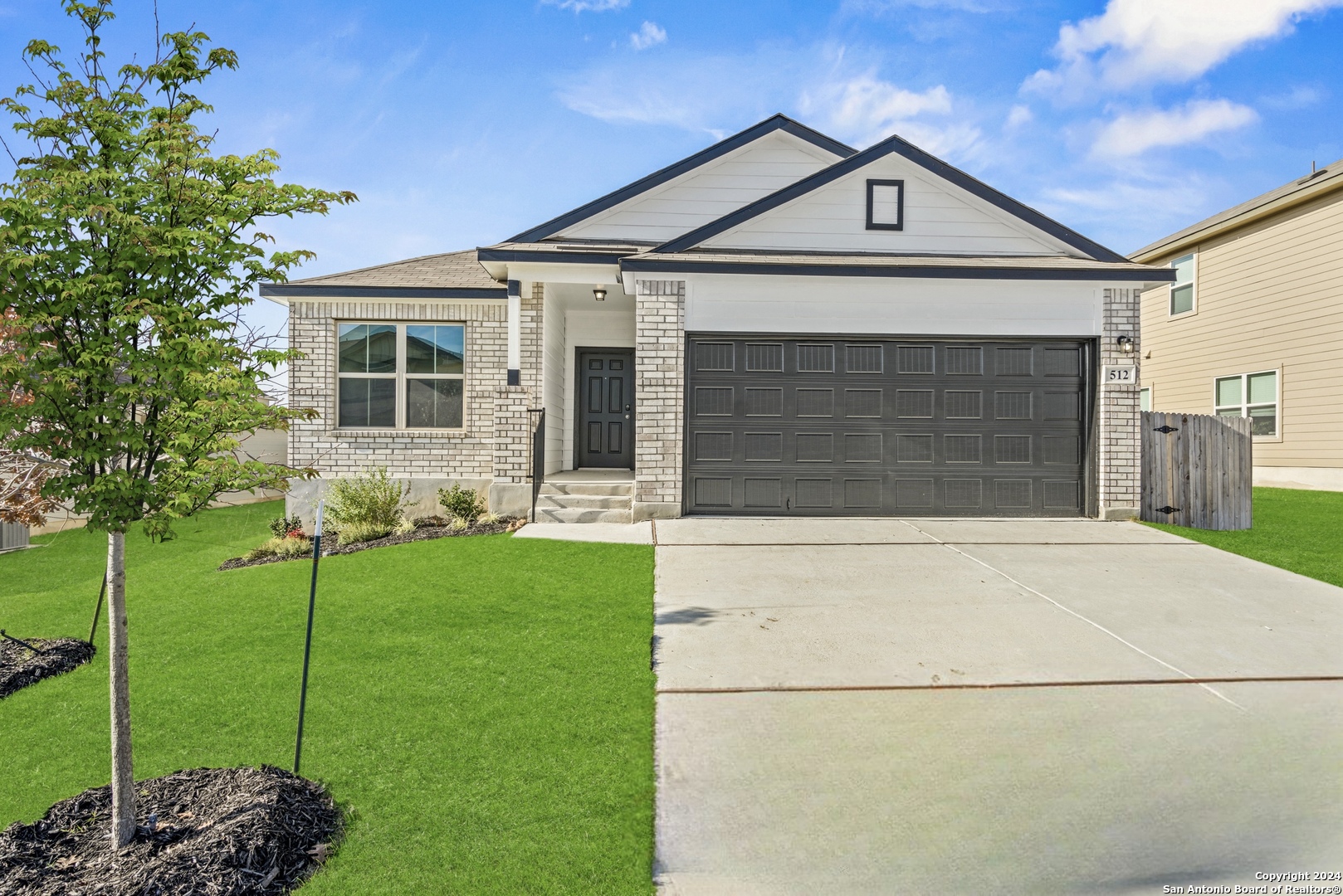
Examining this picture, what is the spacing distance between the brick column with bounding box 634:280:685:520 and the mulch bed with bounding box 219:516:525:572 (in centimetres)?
189

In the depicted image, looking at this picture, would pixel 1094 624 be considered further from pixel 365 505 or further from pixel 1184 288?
pixel 1184 288

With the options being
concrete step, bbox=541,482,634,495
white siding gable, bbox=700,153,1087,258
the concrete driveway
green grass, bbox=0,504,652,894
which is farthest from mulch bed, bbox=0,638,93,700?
white siding gable, bbox=700,153,1087,258

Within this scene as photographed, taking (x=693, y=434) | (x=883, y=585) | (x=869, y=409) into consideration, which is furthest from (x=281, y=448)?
(x=883, y=585)

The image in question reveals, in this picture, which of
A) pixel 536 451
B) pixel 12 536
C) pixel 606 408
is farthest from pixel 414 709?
pixel 12 536

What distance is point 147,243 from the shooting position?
3080 millimetres

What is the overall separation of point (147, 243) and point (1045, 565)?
26.8 ft

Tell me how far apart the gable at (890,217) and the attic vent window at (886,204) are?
0.01 meters

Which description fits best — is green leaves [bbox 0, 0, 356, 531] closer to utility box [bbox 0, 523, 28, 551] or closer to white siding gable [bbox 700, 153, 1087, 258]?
white siding gable [bbox 700, 153, 1087, 258]

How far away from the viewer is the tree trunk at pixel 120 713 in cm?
316

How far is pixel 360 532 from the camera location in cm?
1046

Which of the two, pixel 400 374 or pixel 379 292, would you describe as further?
pixel 400 374

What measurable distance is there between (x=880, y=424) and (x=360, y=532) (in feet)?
24.0

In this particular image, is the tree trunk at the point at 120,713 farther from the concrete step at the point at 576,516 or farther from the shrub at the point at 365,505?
the concrete step at the point at 576,516

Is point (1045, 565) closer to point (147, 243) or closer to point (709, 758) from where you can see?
point (709, 758)
